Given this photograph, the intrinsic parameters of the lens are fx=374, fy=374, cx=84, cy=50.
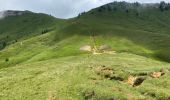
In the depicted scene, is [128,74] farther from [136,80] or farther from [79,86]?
[79,86]

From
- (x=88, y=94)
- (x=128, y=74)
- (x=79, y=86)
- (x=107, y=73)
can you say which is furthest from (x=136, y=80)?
(x=79, y=86)

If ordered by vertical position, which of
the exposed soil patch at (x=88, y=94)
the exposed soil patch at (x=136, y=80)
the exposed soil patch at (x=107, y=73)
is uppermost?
the exposed soil patch at (x=107, y=73)

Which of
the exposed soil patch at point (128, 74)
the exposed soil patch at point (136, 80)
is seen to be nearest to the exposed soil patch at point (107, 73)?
the exposed soil patch at point (128, 74)

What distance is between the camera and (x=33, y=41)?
619 feet

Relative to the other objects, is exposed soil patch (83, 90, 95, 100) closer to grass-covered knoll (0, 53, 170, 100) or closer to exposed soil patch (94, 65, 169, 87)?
grass-covered knoll (0, 53, 170, 100)

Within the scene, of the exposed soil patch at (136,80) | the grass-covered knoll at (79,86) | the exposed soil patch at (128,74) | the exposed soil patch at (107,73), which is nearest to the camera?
the grass-covered knoll at (79,86)

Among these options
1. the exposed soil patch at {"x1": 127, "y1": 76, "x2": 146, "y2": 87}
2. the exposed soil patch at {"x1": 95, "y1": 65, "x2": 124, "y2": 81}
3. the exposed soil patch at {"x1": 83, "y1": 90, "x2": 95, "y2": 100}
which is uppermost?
the exposed soil patch at {"x1": 95, "y1": 65, "x2": 124, "y2": 81}

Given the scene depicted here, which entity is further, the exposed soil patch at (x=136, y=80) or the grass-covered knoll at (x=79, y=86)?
the exposed soil patch at (x=136, y=80)

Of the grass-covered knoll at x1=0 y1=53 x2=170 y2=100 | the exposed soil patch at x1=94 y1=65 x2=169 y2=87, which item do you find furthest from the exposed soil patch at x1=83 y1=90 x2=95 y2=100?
the exposed soil patch at x1=94 y1=65 x2=169 y2=87

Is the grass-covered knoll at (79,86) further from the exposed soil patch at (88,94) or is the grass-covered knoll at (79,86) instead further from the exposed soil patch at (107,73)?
the exposed soil patch at (107,73)

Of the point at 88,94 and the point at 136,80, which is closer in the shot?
the point at 88,94

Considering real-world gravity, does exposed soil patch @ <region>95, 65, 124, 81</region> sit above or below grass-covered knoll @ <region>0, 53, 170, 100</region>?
above

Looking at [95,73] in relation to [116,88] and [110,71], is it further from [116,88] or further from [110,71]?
[116,88]

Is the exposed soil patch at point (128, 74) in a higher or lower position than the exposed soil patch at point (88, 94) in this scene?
higher
